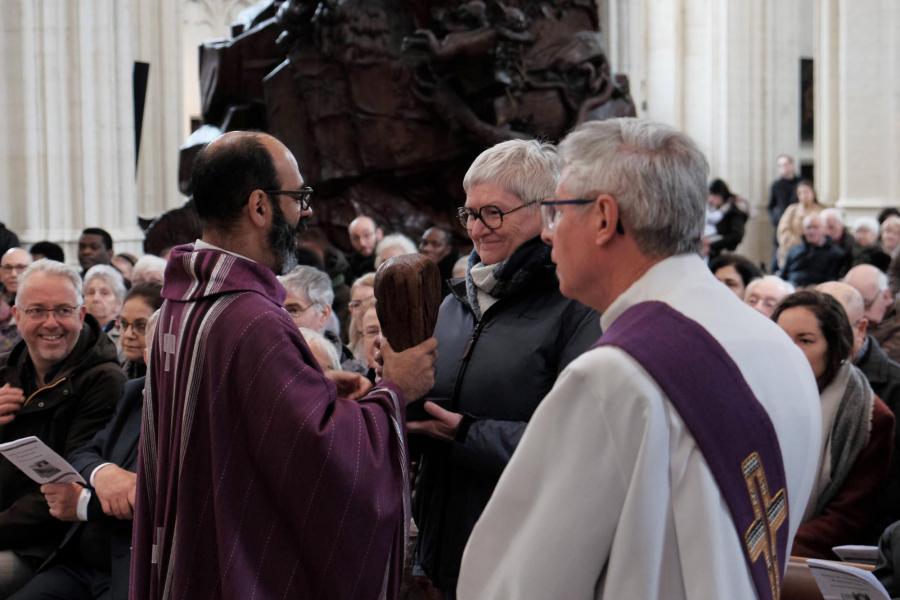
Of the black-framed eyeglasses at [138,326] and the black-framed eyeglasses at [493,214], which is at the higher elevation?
the black-framed eyeglasses at [493,214]

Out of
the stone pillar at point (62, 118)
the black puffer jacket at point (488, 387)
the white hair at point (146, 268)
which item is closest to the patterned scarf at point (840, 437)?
the black puffer jacket at point (488, 387)

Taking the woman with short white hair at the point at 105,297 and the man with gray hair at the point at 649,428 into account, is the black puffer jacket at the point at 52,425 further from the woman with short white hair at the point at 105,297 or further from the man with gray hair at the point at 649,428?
the man with gray hair at the point at 649,428

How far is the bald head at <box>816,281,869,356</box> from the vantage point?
5.13m

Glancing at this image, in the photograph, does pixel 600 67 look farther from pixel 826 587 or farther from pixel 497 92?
pixel 826 587

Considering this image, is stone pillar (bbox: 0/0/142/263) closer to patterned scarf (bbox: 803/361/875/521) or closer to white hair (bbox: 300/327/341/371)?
white hair (bbox: 300/327/341/371)

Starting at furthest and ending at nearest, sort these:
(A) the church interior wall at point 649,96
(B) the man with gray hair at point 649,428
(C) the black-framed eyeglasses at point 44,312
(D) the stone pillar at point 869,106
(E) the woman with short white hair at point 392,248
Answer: (D) the stone pillar at point 869,106 → (A) the church interior wall at point 649,96 → (E) the woman with short white hair at point 392,248 → (C) the black-framed eyeglasses at point 44,312 → (B) the man with gray hair at point 649,428

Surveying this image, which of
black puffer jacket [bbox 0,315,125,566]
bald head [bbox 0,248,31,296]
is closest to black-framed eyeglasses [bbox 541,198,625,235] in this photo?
black puffer jacket [bbox 0,315,125,566]

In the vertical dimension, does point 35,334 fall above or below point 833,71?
below

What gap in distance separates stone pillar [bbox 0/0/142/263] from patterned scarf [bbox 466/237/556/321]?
10.6 metres

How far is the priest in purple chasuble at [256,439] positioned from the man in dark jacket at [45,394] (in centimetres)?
181

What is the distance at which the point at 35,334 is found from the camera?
4.84m

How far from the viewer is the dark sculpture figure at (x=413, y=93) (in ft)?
36.3

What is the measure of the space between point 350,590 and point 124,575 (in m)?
1.54

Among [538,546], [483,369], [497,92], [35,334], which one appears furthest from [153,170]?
[538,546]
